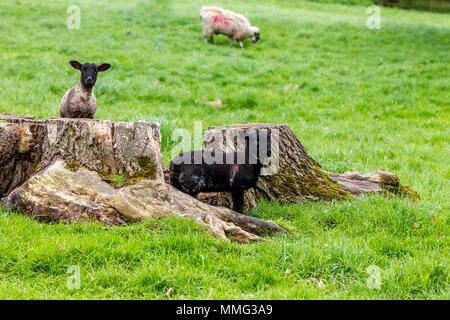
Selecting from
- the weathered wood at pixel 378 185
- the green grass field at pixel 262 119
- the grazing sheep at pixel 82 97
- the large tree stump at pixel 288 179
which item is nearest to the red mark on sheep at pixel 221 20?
the green grass field at pixel 262 119

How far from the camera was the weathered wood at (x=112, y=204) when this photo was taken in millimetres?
4367

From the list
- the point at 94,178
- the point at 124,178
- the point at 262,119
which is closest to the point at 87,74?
the point at 124,178

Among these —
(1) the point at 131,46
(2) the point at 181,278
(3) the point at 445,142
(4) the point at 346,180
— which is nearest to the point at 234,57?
(1) the point at 131,46

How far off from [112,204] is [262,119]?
6316 mm

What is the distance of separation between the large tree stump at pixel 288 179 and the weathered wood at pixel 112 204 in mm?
1062

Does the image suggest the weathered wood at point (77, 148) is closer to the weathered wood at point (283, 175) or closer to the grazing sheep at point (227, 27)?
the weathered wood at point (283, 175)

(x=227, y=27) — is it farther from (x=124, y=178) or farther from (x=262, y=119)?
(x=124, y=178)

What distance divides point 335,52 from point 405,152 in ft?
33.3

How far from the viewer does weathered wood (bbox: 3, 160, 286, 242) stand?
437 centimetres

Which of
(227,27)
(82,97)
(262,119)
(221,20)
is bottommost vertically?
(262,119)

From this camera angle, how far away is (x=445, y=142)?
885 centimetres

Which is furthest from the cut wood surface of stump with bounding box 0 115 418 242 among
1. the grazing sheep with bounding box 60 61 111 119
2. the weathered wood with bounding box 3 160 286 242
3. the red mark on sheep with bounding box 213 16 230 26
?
the red mark on sheep with bounding box 213 16 230 26

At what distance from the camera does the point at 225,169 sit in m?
5.04

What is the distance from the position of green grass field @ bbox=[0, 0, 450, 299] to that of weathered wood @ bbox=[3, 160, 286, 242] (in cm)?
18
